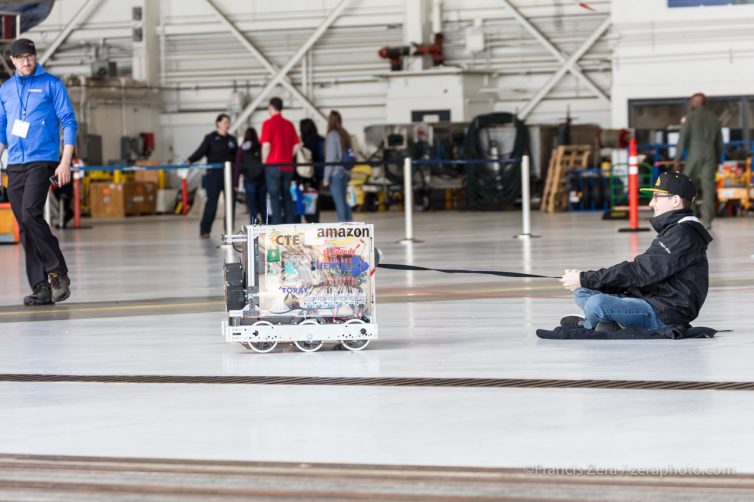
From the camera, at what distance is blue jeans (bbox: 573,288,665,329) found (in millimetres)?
7023

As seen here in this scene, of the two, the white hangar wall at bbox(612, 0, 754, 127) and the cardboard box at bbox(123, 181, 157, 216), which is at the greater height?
the white hangar wall at bbox(612, 0, 754, 127)

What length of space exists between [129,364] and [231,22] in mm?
30161

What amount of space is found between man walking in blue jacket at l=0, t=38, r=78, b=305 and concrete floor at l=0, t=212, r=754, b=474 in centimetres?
27

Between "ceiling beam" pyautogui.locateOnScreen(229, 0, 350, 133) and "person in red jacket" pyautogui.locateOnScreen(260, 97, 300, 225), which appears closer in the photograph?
"person in red jacket" pyautogui.locateOnScreen(260, 97, 300, 225)

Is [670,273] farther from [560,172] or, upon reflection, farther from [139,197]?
[139,197]

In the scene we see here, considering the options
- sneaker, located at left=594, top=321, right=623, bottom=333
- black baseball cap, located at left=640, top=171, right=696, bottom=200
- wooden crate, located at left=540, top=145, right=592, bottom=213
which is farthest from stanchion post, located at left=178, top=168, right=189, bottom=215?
black baseball cap, located at left=640, top=171, right=696, bottom=200

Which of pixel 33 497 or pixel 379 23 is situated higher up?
pixel 379 23

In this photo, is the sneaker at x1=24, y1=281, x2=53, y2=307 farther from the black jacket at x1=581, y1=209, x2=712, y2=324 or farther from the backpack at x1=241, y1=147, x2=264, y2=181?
the backpack at x1=241, y1=147, x2=264, y2=181

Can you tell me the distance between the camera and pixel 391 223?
25.2 meters

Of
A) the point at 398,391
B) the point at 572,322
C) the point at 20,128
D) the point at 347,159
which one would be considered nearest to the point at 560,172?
the point at 347,159

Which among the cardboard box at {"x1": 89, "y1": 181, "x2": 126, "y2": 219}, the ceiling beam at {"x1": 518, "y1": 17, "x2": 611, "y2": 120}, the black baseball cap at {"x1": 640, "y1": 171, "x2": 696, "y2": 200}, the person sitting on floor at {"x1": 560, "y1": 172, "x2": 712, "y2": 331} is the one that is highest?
the ceiling beam at {"x1": 518, "y1": 17, "x2": 611, "y2": 120}

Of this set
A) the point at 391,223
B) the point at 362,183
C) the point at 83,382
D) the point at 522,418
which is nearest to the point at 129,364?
the point at 83,382

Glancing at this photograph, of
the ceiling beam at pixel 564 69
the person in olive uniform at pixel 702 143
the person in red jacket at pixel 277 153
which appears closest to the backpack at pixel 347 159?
the person in red jacket at pixel 277 153

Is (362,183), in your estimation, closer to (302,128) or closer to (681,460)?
(302,128)
